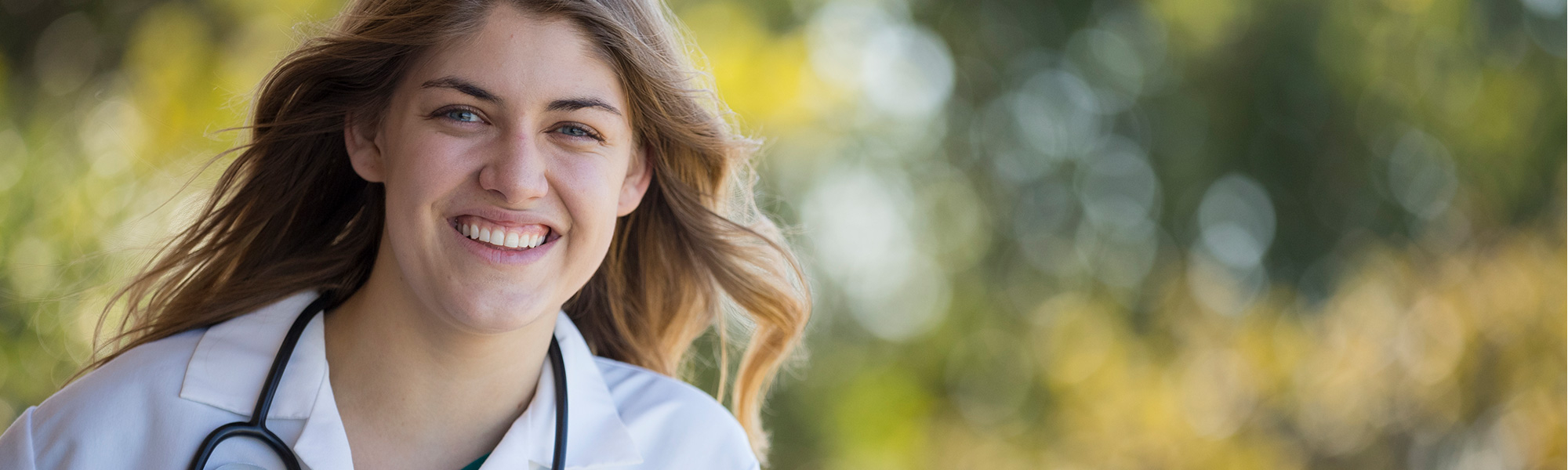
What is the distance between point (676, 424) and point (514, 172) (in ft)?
1.71

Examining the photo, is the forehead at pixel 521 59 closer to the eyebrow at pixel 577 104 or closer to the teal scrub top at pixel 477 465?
the eyebrow at pixel 577 104

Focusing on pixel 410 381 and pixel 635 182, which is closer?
pixel 410 381

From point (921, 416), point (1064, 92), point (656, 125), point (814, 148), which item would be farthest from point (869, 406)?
point (656, 125)

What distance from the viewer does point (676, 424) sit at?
1.72 meters

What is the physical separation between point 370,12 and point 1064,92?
3706 millimetres

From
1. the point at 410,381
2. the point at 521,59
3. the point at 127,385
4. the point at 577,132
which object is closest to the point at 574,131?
the point at 577,132

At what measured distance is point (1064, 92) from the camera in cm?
478

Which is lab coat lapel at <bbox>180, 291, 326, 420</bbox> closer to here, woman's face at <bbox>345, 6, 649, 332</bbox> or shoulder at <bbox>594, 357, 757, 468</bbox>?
woman's face at <bbox>345, 6, 649, 332</bbox>

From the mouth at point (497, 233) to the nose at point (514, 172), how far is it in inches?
1.6

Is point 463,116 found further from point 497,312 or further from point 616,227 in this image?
point 616,227

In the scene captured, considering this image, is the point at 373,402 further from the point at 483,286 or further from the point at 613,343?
the point at 613,343

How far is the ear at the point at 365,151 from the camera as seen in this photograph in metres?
A: 1.56

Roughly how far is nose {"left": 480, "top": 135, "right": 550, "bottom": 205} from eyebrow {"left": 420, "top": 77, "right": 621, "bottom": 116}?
0.17 feet

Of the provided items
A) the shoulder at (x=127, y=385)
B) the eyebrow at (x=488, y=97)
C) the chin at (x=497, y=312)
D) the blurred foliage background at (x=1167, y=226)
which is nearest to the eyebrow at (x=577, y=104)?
the eyebrow at (x=488, y=97)
